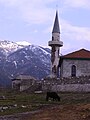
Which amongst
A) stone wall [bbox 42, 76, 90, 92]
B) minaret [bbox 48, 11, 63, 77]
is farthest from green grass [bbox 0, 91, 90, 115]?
minaret [bbox 48, 11, 63, 77]

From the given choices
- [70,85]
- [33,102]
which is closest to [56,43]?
[70,85]

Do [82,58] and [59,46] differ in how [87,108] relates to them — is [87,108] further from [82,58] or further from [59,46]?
[59,46]

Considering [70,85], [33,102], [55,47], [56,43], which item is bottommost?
[33,102]

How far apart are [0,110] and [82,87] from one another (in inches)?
1187

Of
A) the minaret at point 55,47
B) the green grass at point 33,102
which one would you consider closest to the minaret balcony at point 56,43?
the minaret at point 55,47

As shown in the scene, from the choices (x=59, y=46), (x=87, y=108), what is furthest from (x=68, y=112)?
(x=59, y=46)

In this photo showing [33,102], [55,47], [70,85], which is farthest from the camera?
[55,47]

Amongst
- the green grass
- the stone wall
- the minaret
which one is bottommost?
the green grass

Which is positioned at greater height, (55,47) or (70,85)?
(55,47)

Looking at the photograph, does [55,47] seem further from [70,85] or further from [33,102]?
[33,102]

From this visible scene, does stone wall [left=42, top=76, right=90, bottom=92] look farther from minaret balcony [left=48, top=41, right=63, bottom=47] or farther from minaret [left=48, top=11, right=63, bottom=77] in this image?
minaret balcony [left=48, top=41, right=63, bottom=47]

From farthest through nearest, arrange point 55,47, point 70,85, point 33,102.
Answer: point 55,47 → point 70,85 → point 33,102

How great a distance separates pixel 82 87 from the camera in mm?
59906

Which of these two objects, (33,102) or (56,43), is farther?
(56,43)
